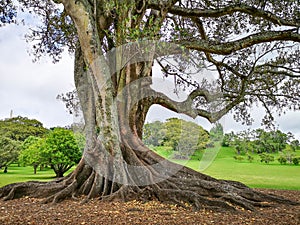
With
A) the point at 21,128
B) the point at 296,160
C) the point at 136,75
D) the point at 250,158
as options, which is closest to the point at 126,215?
the point at 136,75

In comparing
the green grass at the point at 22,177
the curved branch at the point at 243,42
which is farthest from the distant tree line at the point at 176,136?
the green grass at the point at 22,177

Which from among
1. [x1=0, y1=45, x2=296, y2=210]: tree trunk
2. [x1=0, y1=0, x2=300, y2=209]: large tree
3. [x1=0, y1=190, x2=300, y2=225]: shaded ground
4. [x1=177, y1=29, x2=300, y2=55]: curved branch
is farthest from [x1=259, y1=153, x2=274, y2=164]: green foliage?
[x1=177, y1=29, x2=300, y2=55]: curved branch

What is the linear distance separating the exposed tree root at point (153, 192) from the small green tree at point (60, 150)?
703cm

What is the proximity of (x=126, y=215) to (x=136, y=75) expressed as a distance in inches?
167

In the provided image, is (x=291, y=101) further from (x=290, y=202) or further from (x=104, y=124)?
(x=104, y=124)

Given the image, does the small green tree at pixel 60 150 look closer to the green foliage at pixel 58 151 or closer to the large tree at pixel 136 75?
the green foliage at pixel 58 151

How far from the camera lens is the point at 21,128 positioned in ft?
94.8

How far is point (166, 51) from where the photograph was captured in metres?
7.46

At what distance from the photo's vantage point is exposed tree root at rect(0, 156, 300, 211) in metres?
6.28

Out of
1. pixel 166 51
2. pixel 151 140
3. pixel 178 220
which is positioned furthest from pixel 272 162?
pixel 178 220

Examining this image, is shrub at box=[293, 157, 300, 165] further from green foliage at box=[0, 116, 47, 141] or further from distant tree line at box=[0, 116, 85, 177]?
green foliage at box=[0, 116, 47, 141]

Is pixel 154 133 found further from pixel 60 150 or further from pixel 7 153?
pixel 7 153

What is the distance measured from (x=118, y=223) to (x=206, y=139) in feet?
19.9

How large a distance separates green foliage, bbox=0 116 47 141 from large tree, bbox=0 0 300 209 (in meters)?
17.9
